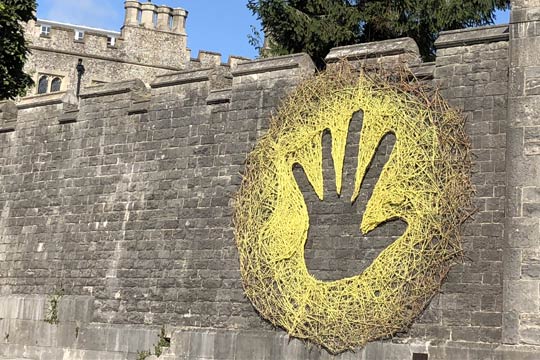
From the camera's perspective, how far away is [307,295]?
37.1 feet

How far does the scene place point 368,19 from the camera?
18.9 metres

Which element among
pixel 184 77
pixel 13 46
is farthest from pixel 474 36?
pixel 13 46

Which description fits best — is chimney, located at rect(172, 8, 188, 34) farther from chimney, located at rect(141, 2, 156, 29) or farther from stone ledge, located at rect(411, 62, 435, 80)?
stone ledge, located at rect(411, 62, 435, 80)

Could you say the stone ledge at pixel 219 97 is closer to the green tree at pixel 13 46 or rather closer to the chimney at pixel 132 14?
the green tree at pixel 13 46

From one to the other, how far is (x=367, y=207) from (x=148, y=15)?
34.5 meters

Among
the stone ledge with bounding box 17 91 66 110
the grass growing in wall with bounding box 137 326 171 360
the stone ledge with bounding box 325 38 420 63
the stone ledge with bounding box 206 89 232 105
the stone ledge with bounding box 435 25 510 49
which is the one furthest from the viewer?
the stone ledge with bounding box 17 91 66 110

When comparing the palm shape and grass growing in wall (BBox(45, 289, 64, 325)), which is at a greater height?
the palm shape

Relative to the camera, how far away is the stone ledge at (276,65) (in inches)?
486

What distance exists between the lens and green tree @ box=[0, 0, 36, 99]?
20.2 m

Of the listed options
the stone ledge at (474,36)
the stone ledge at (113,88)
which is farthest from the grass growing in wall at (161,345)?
the stone ledge at (474,36)

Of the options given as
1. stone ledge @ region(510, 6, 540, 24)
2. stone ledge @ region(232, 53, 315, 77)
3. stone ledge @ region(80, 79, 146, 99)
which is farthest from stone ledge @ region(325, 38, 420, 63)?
stone ledge @ region(80, 79, 146, 99)

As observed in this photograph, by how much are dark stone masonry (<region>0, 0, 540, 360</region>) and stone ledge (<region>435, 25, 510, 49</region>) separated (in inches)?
0.8

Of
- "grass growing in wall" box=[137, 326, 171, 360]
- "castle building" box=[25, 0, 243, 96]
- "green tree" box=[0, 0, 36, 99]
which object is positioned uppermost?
"castle building" box=[25, 0, 243, 96]

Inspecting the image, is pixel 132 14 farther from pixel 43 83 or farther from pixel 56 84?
pixel 43 83
